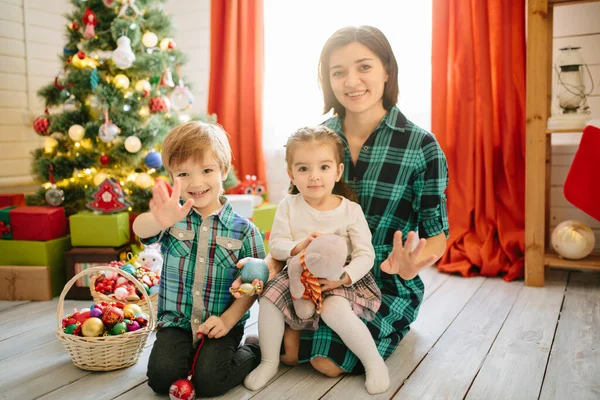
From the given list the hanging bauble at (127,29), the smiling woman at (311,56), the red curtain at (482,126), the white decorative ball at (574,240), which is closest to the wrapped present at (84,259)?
the hanging bauble at (127,29)

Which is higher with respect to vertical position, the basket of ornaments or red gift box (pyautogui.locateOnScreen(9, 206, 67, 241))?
red gift box (pyautogui.locateOnScreen(9, 206, 67, 241))

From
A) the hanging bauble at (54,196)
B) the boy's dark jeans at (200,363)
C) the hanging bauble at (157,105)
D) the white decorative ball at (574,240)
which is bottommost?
the boy's dark jeans at (200,363)

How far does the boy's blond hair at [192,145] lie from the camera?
158 centimetres

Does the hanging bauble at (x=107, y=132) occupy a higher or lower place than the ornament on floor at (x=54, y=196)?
higher

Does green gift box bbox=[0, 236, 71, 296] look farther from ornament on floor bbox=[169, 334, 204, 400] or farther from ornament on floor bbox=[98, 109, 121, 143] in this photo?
ornament on floor bbox=[169, 334, 204, 400]

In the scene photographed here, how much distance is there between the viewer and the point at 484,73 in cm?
271

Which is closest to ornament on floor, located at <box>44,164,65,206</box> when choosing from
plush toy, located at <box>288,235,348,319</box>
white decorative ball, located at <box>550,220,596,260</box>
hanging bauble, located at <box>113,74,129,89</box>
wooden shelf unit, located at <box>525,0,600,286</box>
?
hanging bauble, located at <box>113,74,129,89</box>

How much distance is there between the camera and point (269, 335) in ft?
5.35

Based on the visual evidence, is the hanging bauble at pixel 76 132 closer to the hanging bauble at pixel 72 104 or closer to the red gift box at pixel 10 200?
the hanging bauble at pixel 72 104

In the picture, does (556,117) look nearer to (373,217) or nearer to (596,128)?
(596,128)

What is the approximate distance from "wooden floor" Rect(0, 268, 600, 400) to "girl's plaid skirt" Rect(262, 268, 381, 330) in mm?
158

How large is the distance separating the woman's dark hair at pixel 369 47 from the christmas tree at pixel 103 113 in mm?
1030

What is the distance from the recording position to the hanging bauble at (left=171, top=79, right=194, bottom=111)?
Result: 2.91 m

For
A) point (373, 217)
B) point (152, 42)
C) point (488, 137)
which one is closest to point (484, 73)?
point (488, 137)
